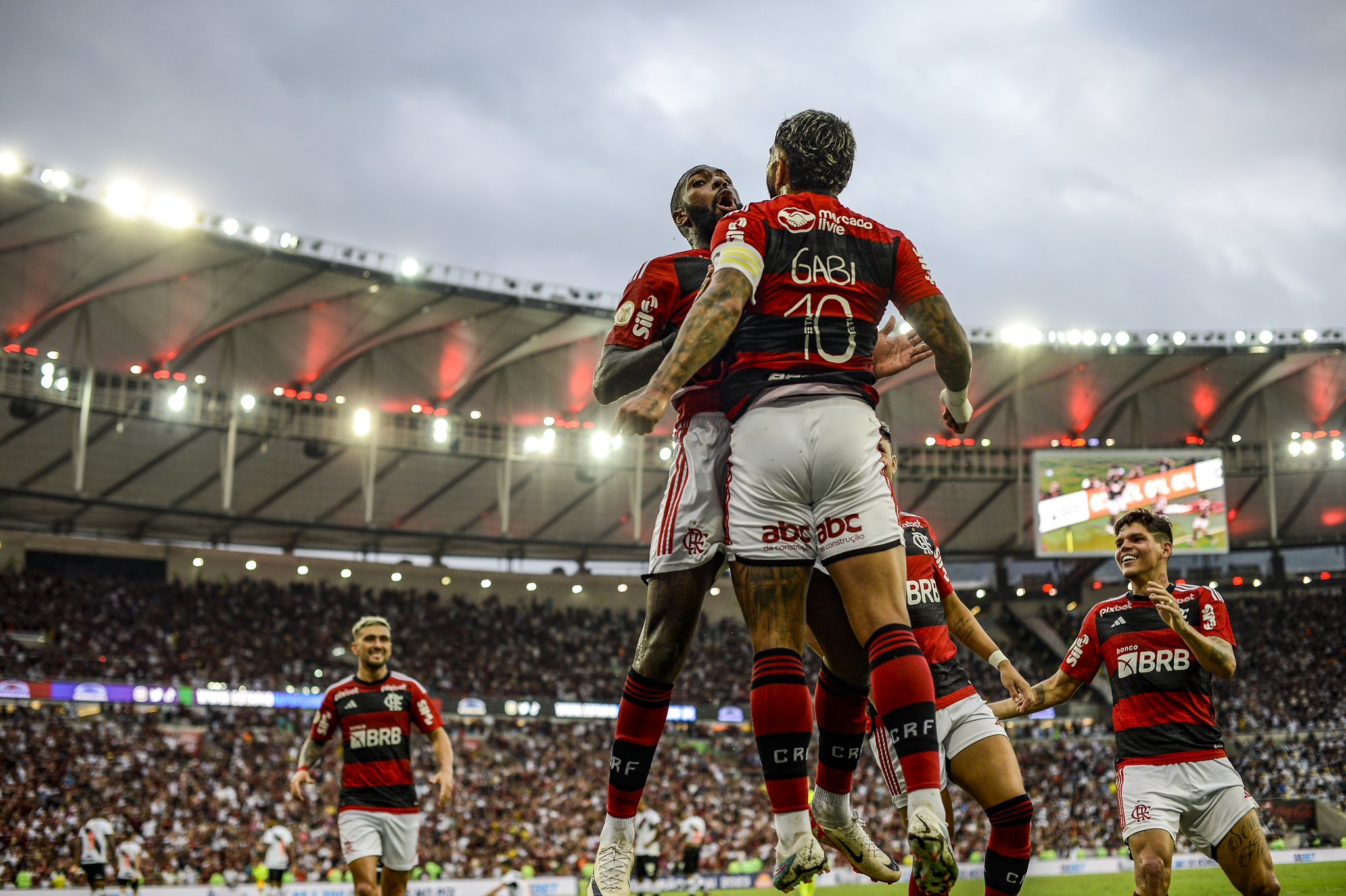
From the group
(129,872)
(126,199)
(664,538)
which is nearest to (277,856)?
(129,872)

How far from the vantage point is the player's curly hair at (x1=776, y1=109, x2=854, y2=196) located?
4.95 m

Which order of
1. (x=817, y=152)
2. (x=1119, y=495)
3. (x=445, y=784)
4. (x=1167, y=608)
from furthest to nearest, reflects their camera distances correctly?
(x=1119, y=495) < (x=445, y=784) < (x=1167, y=608) < (x=817, y=152)

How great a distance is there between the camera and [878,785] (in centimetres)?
4106

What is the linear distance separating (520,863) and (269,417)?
20676 mm

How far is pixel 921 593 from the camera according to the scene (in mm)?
6652

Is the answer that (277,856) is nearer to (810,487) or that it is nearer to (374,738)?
Answer: (374,738)

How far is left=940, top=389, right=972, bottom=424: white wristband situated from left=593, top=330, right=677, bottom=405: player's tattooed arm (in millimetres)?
1313

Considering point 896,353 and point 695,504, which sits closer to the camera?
point 695,504

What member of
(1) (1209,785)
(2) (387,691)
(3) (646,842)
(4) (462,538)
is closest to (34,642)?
(4) (462,538)

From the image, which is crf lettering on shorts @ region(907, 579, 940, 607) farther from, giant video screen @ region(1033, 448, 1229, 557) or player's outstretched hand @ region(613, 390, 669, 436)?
giant video screen @ region(1033, 448, 1229, 557)

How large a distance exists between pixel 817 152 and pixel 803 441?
1.35m

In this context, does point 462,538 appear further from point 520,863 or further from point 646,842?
point 646,842

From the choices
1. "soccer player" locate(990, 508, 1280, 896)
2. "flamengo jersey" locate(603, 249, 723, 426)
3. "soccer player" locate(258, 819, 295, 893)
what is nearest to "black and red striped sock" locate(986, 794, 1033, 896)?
"soccer player" locate(990, 508, 1280, 896)

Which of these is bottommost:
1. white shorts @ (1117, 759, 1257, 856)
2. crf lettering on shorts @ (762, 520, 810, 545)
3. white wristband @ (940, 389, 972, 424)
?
white shorts @ (1117, 759, 1257, 856)
